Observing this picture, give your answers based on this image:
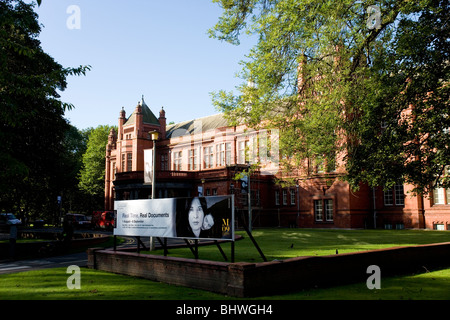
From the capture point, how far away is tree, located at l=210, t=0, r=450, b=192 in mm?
13391

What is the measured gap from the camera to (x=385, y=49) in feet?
48.5

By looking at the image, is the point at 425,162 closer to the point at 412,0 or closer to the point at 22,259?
the point at 412,0

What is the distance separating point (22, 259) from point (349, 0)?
1708 cm

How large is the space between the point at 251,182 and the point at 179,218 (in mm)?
33600

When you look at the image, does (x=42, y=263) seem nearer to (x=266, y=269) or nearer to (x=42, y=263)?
(x=42, y=263)

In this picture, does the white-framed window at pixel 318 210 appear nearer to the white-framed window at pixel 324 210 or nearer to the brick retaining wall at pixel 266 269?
the white-framed window at pixel 324 210

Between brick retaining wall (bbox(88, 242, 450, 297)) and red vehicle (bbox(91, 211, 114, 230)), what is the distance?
95.4 ft

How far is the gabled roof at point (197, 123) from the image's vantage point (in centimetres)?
5681

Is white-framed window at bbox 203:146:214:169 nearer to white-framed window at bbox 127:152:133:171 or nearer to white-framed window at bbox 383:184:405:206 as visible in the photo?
white-framed window at bbox 127:152:133:171

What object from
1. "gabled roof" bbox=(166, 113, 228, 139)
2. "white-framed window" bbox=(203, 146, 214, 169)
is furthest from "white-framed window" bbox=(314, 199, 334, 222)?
"gabled roof" bbox=(166, 113, 228, 139)

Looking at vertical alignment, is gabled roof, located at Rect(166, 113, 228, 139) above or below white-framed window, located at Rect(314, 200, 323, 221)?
above

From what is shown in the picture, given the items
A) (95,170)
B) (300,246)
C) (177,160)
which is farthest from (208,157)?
(300,246)

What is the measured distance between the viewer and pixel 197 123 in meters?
62.3
